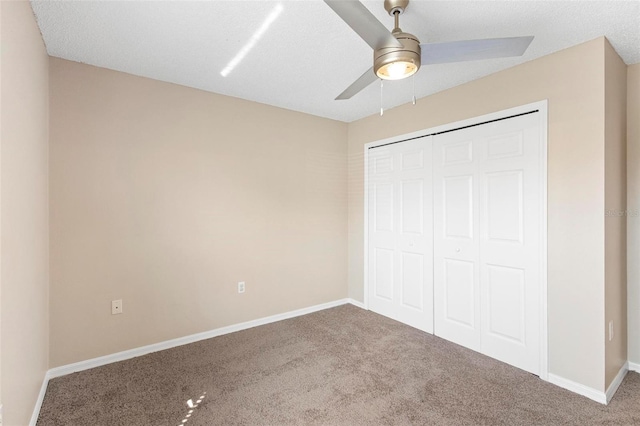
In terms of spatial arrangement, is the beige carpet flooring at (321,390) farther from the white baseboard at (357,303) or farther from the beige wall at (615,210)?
the white baseboard at (357,303)

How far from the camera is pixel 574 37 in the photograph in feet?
6.77

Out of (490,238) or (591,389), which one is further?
(490,238)

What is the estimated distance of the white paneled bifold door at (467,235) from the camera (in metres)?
2.43

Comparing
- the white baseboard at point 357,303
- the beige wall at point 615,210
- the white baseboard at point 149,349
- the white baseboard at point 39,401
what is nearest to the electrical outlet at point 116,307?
the white baseboard at point 149,349

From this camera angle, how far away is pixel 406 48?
1.51 m

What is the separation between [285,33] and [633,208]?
9.31 ft

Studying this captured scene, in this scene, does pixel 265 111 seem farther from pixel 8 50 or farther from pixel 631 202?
pixel 631 202

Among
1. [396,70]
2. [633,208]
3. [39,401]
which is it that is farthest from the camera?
[633,208]

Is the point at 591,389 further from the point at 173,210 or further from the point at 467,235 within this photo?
the point at 173,210

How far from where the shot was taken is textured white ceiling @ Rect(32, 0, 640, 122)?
1.77 metres

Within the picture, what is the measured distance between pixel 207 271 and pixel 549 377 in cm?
291

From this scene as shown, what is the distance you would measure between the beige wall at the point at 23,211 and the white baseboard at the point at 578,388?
10.4 ft

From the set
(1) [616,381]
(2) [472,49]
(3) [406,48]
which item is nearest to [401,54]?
(3) [406,48]

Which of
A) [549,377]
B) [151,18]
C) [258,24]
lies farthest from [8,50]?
[549,377]
